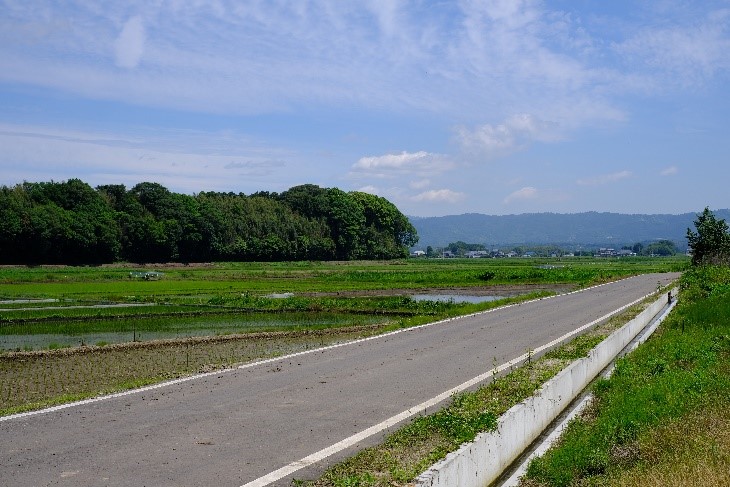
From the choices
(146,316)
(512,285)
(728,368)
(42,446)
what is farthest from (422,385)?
(512,285)

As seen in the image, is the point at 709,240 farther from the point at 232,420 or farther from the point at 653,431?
the point at 232,420

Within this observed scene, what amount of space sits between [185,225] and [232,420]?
93.1 meters

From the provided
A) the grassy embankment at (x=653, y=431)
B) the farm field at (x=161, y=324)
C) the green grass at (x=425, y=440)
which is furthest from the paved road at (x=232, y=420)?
the grassy embankment at (x=653, y=431)

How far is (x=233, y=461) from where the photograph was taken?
25.1 feet

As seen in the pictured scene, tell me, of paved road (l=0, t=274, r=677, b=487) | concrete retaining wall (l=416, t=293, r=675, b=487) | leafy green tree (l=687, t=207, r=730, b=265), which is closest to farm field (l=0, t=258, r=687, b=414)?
paved road (l=0, t=274, r=677, b=487)

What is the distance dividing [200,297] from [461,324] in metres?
20.7

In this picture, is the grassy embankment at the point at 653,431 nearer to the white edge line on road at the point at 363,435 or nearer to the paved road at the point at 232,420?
the white edge line on road at the point at 363,435

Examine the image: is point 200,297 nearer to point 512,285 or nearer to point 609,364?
point 512,285

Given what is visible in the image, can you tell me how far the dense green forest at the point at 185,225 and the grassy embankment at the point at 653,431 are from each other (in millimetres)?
78136

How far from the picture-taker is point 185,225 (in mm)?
99750

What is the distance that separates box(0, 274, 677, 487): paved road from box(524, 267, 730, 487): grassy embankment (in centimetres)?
253

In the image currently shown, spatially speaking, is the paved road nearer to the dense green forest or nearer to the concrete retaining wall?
the concrete retaining wall

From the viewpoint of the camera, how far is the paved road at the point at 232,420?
24.1ft

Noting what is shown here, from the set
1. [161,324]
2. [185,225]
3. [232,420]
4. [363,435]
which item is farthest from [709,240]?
[185,225]
